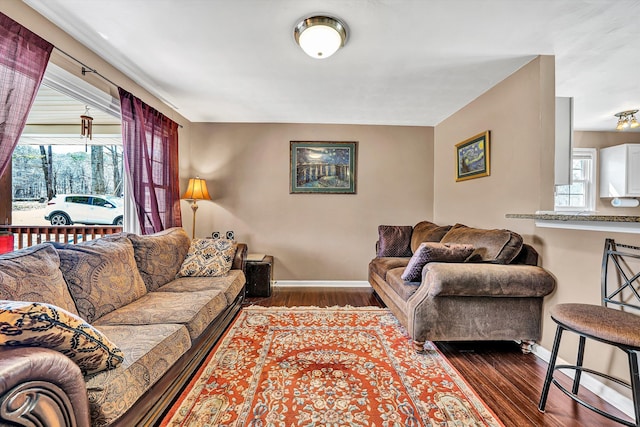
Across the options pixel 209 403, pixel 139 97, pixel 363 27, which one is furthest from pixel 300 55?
pixel 209 403

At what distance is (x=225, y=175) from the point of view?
391cm

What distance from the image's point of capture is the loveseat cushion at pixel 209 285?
2.30 meters

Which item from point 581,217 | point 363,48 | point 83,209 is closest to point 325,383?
point 581,217

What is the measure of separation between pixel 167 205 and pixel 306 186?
5.88 ft

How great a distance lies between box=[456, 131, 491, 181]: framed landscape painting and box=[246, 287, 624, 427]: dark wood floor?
1.71 m

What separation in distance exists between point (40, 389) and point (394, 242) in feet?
10.8

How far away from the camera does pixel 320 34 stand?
1844 millimetres

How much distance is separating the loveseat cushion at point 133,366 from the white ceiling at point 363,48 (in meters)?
1.95

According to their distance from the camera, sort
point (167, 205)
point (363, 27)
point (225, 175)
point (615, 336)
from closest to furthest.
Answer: point (615, 336) → point (363, 27) → point (167, 205) → point (225, 175)

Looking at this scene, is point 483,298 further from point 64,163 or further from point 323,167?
point 64,163

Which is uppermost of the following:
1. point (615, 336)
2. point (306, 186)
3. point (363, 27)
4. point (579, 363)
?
point (363, 27)

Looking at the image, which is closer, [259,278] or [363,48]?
[363,48]

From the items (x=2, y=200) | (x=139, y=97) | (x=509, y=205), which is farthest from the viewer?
(x=139, y=97)

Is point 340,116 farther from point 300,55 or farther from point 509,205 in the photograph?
point 509,205
